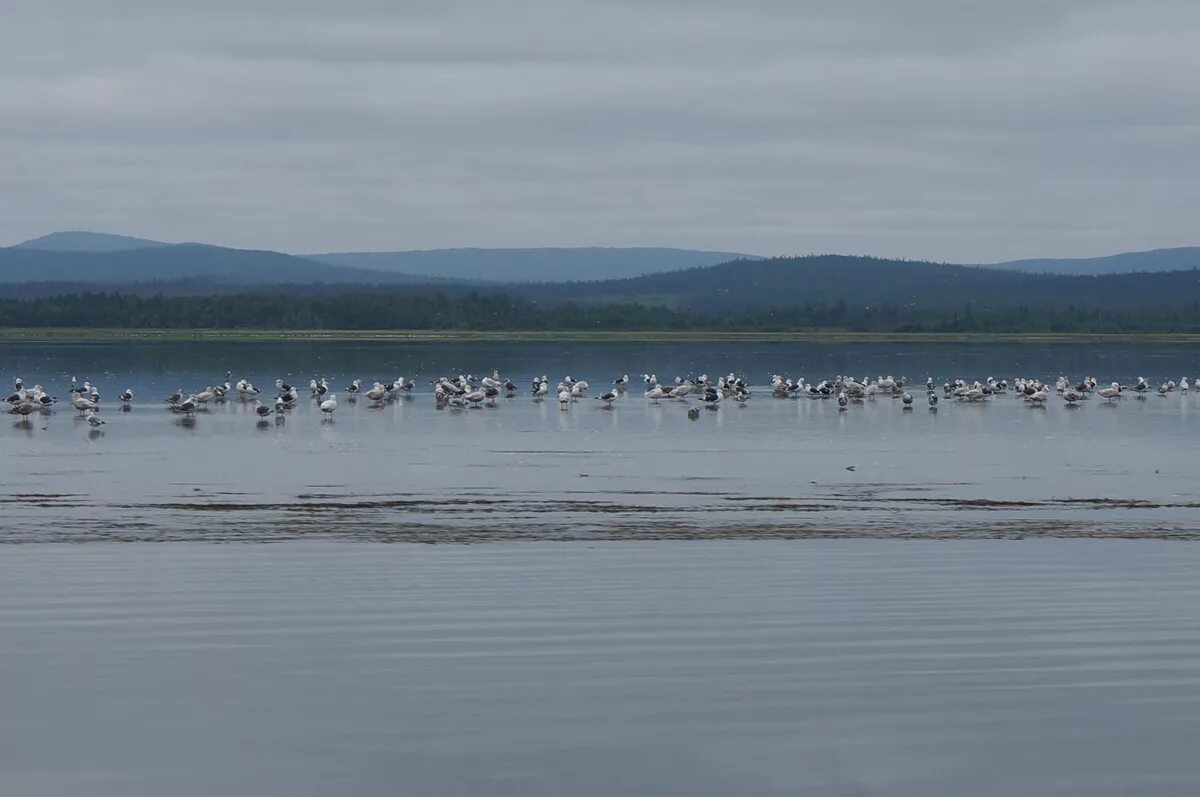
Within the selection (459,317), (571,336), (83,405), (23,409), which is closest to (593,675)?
(83,405)

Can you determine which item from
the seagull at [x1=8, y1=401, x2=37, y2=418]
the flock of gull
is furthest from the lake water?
the flock of gull

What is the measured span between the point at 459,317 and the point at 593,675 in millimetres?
165055

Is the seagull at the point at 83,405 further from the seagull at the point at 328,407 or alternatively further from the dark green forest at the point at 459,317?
the dark green forest at the point at 459,317

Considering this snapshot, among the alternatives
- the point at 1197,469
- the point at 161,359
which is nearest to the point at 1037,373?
the point at 161,359

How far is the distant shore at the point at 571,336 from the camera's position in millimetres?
149000

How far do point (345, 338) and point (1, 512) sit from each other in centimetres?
12956

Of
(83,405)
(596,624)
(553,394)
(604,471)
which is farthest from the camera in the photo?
(553,394)

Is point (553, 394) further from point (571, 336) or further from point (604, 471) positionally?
point (571, 336)

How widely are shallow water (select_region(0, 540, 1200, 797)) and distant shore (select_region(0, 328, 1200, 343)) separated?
418 ft

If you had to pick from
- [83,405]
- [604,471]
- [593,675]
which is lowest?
[593,675]

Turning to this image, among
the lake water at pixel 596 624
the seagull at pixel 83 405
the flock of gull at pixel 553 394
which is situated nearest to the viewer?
the lake water at pixel 596 624

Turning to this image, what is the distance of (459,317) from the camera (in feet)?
584

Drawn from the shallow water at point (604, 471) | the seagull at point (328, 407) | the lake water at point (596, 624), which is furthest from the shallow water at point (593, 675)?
the seagull at point (328, 407)

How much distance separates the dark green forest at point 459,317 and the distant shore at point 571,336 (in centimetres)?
481
